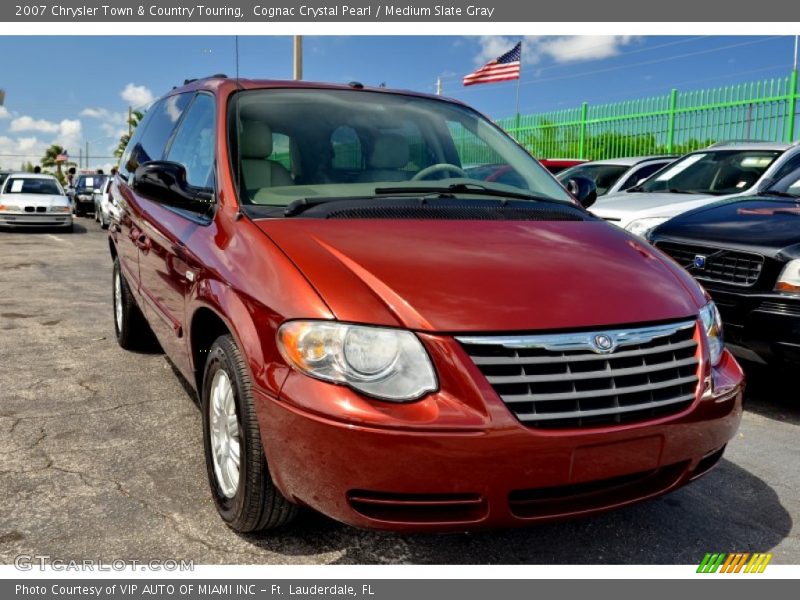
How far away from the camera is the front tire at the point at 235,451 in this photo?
2465mm

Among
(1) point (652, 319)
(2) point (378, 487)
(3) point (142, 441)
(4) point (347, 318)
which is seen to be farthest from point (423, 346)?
(3) point (142, 441)

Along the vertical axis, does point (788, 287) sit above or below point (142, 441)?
above

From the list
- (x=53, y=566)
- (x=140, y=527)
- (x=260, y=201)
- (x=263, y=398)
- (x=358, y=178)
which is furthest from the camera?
(x=358, y=178)

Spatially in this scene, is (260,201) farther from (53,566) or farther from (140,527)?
(53,566)

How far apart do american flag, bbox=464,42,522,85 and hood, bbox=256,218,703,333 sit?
16.0 m

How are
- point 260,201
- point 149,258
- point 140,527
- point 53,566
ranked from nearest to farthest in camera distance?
point 53,566, point 140,527, point 260,201, point 149,258

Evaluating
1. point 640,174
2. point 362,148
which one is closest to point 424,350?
point 362,148

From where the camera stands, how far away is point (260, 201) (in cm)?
301

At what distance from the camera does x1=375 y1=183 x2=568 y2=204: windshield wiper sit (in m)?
3.23

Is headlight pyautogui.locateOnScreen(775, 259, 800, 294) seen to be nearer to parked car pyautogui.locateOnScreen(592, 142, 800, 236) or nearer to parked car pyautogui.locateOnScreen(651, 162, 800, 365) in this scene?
parked car pyautogui.locateOnScreen(651, 162, 800, 365)

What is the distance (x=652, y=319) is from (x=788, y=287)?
215 centimetres

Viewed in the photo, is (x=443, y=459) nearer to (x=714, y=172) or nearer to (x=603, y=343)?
(x=603, y=343)

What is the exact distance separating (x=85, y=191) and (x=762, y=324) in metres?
25.1

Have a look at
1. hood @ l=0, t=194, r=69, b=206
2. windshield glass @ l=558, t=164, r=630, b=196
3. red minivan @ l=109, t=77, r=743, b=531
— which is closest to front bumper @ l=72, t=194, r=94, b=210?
hood @ l=0, t=194, r=69, b=206
